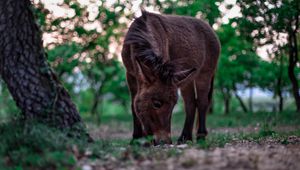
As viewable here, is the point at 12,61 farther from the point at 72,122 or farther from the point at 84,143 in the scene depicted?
the point at 84,143

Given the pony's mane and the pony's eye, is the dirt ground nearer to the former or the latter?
the pony's eye

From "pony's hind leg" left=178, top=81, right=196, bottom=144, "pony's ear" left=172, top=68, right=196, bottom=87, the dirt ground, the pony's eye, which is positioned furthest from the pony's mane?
"pony's hind leg" left=178, top=81, right=196, bottom=144

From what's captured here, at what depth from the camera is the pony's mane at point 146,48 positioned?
7166 mm

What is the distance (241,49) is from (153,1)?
10.9m

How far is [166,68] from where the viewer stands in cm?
719

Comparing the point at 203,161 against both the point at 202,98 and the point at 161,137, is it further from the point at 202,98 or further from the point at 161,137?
the point at 202,98

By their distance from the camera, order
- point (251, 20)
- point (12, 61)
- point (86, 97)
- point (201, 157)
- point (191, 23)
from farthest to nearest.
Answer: point (86, 97), point (251, 20), point (191, 23), point (12, 61), point (201, 157)

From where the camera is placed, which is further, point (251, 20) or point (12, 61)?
point (251, 20)

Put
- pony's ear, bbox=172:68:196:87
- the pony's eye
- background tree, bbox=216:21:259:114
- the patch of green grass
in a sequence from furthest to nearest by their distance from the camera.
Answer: background tree, bbox=216:21:259:114 → pony's ear, bbox=172:68:196:87 → the pony's eye → the patch of green grass

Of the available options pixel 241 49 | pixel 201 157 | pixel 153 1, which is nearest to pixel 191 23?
pixel 153 1

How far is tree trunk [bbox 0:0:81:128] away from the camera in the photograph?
6.45 m

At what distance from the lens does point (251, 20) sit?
38.5ft

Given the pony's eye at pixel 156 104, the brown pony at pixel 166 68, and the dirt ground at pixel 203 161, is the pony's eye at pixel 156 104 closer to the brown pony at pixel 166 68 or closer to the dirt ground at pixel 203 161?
the brown pony at pixel 166 68

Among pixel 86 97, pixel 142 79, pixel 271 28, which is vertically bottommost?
pixel 86 97
